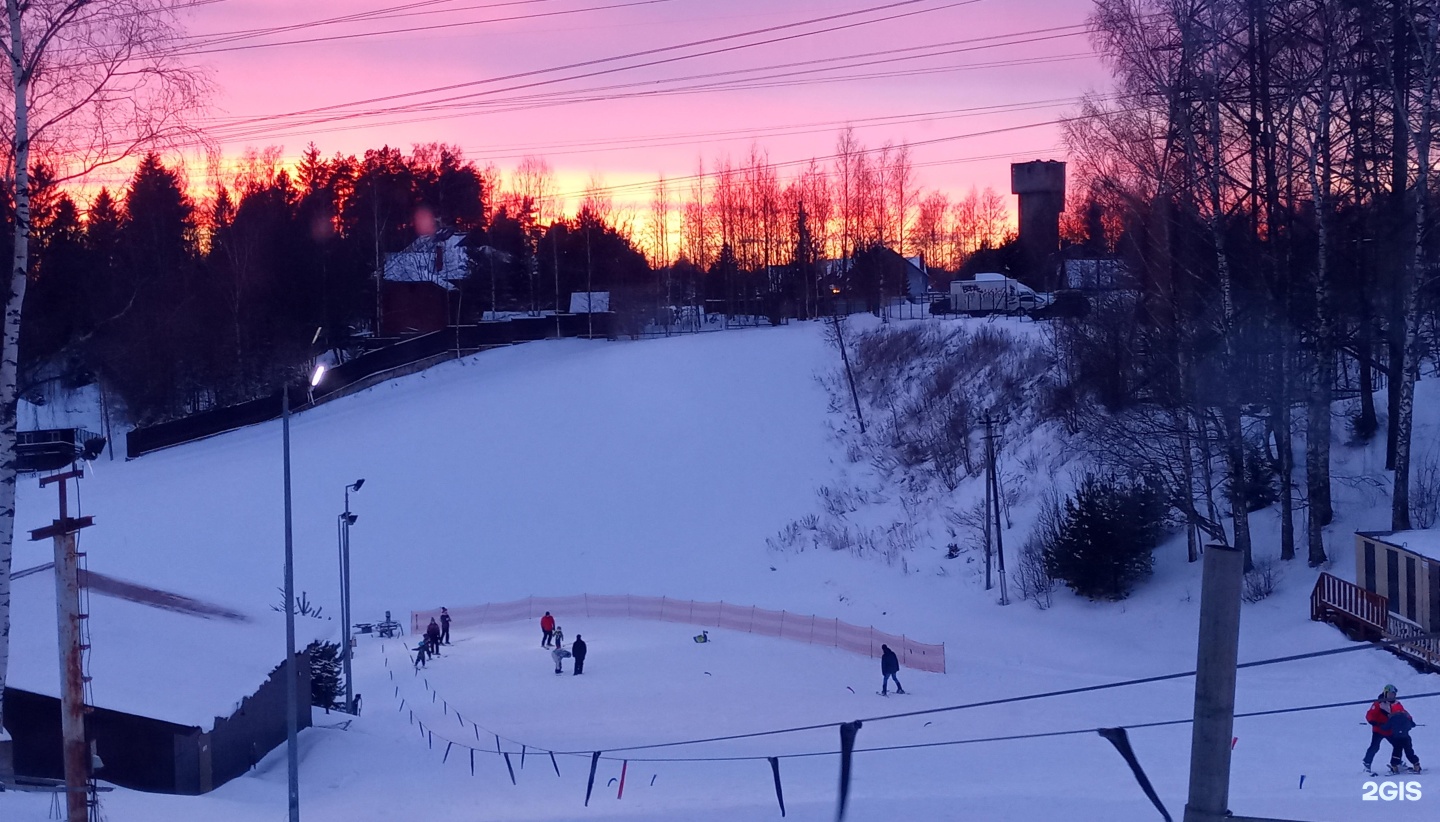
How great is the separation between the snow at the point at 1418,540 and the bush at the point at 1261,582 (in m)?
2.97

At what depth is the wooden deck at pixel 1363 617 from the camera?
1435cm

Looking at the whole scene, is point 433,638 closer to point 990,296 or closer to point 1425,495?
point 1425,495

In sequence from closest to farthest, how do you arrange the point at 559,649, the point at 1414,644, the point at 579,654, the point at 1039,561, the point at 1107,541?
the point at 1414,644 → the point at 579,654 → the point at 559,649 → the point at 1107,541 → the point at 1039,561

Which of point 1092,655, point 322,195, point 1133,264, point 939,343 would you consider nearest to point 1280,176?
point 1133,264

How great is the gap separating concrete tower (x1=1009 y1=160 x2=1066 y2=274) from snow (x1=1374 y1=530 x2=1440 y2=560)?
164 feet

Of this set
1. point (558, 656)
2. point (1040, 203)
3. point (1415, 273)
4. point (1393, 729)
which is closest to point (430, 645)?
point (558, 656)

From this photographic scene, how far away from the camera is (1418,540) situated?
15555mm

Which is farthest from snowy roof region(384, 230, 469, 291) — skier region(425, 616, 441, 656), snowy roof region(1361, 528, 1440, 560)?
snowy roof region(1361, 528, 1440, 560)

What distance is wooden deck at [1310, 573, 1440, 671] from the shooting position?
14.4m

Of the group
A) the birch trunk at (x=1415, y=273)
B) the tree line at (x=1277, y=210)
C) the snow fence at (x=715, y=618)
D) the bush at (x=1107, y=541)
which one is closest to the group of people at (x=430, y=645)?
the snow fence at (x=715, y=618)

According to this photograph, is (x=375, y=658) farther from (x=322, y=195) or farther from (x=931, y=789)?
(x=322, y=195)

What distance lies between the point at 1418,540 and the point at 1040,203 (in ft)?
174

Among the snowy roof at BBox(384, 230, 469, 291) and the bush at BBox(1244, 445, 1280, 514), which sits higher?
the snowy roof at BBox(384, 230, 469, 291)

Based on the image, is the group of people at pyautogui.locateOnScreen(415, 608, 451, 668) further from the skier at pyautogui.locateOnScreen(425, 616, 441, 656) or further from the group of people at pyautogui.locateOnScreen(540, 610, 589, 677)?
the group of people at pyautogui.locateOnScreen(540, 610, 589, 677)
